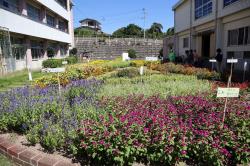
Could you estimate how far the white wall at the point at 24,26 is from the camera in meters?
16.9

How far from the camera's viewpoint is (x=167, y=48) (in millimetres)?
32062

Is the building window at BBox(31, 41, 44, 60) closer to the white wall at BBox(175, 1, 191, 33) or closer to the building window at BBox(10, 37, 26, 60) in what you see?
the building window at BBox(10, 37, 26, 60)

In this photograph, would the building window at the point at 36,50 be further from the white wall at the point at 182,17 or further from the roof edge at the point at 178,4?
the roof edge at the point at 178,4

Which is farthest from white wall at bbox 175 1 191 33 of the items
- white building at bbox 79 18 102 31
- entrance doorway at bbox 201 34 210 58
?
white building at bbox 79 18 102 31

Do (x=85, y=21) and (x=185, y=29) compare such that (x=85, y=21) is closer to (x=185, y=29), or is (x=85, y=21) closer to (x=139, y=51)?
(x=139, y=51)

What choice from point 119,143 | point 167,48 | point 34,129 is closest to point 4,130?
point 34,129

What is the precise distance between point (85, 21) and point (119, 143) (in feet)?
301

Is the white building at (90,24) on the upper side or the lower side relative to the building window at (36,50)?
upper

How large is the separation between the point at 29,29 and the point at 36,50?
4.74m

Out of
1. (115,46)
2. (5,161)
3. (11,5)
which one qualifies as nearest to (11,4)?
(11,5)

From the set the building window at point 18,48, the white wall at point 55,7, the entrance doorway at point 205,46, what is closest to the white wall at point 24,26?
the building window at point 18,48

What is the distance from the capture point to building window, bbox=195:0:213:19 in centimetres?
1742

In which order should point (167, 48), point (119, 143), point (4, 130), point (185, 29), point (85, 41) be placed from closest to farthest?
1. point (119, 143)
2. point (4, 130)
3. point (185, 29)
4. point (167, 48)
5. point (85, 41)

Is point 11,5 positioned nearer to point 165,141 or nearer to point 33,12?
point 33,12
